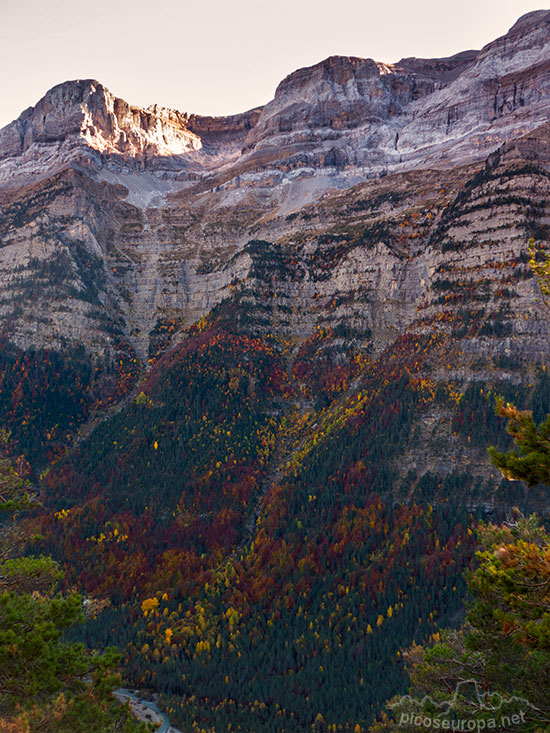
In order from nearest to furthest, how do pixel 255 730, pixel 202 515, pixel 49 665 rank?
pixel 49 665 → pixel 255 730 → pixel 202 515

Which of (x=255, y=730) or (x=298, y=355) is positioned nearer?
(x=255, y=730)

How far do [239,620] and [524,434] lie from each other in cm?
8345

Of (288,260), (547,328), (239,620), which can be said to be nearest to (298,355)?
(288,260)

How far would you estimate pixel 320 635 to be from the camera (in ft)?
262

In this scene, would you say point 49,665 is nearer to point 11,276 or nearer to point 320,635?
point 320,635

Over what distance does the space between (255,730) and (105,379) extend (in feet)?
393

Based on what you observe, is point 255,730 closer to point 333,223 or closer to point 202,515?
point 202,515

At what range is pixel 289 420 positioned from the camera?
143 metres

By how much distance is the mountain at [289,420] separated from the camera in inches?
3194

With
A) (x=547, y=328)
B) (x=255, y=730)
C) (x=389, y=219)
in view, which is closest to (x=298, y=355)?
(x=389, y=219)

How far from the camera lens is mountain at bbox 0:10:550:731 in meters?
81.1

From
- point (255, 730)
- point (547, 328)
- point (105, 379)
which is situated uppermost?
point (547, 328)

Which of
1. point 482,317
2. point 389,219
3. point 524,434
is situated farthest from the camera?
point 389,219

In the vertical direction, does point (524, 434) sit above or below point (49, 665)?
above
